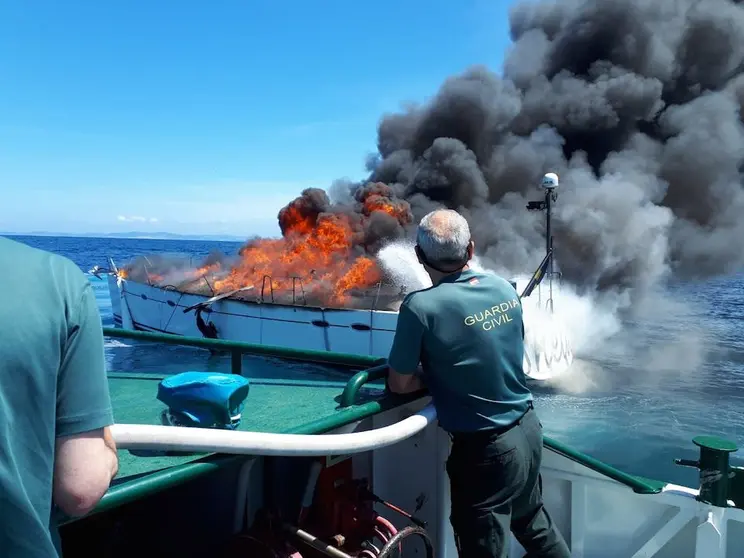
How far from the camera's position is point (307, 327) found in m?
19.6

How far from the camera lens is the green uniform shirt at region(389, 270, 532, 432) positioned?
236 cm

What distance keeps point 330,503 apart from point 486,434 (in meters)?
0.90

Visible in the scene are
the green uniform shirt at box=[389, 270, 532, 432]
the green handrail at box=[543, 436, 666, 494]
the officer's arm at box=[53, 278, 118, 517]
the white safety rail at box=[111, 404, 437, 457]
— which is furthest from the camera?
the green handrail at box=[543, 436, 666, 494]

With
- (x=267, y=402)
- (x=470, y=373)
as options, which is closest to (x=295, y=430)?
(x=470, y=373)

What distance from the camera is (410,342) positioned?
238 centimetres

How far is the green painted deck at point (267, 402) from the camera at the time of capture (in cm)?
316

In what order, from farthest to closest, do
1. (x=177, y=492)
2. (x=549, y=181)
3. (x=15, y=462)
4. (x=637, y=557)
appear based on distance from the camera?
(x=549, y=181) < (x=637, y=557) < (x=177, y=492) < (x=15, y=462)

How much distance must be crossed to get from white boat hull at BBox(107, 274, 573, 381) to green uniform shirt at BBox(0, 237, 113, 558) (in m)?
14.0

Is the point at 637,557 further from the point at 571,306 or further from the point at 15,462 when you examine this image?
the point at 571,306

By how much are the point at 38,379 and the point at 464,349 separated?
5.25 feet

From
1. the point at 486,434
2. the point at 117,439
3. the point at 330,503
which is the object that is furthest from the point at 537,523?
the point at 117,439

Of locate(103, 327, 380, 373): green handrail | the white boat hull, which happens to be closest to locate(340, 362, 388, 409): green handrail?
locate(103, 327, 380, 373): green handrail

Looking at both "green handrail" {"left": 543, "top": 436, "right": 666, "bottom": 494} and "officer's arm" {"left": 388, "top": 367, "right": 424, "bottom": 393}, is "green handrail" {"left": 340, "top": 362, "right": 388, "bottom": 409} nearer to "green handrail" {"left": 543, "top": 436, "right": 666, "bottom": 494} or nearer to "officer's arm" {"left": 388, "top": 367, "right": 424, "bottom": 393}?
"officer's arm" {"left": 388, "top": 367, "right": 424, "bottom": 393}

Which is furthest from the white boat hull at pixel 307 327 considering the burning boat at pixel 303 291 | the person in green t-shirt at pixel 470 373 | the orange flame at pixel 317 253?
the person in green t-shirt at pixel 470 373
